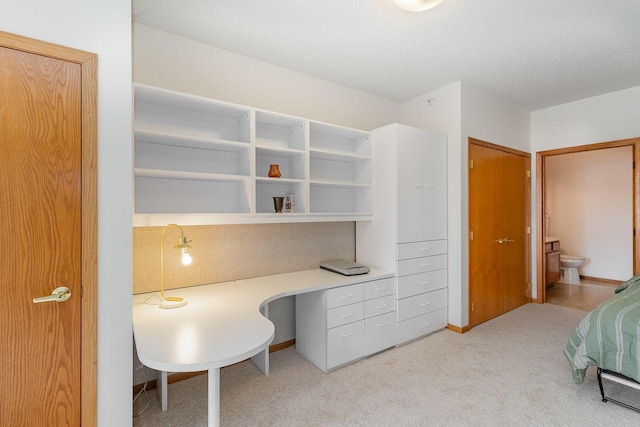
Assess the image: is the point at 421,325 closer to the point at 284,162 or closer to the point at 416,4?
the point at 284,162

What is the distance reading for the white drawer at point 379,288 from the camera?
267 cm

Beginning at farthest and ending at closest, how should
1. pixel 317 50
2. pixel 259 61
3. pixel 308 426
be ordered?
pixel 259 61, pixel 317 50, pixel 308 426

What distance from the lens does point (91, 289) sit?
4.70ft

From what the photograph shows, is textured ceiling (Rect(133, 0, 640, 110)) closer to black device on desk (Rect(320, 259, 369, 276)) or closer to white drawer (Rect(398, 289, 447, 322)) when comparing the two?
black device on desk (Rect(320, 259, 369, 276))

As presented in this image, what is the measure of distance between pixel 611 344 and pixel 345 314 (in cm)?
174

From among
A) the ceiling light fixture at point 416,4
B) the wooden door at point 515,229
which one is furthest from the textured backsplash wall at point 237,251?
the wooden door at point 515,229

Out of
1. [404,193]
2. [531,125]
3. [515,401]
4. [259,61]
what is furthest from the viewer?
[531,125]

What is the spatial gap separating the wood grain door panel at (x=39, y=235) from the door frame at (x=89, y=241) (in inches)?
0.8

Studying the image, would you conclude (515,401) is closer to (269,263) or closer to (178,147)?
(269,263)

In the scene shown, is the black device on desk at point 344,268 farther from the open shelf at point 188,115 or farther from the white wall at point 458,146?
the open shelf at point 188,115

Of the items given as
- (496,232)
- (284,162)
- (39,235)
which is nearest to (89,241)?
(39,235)

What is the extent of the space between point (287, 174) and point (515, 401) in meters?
2.40

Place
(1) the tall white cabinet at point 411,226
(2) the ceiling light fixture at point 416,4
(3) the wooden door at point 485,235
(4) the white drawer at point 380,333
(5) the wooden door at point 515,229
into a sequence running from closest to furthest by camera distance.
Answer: (2) the ceiling light fixture at point 416,4
(4) the white drawer at point 380,333
(1) the tall white cabinet at point 411,226
(3) the wooden door at point 485,235
(5) the wooden door at point 515,229

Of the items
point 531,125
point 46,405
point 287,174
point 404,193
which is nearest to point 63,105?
point 46,405
